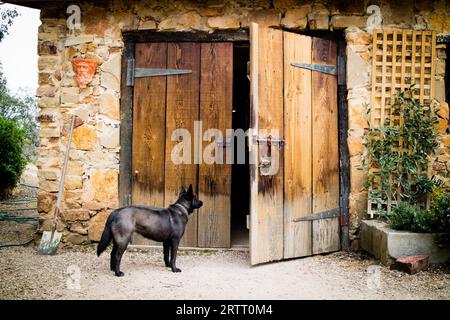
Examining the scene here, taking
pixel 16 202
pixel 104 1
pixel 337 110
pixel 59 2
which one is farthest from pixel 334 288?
pixel 16 202

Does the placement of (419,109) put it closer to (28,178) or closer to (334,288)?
(334,288)

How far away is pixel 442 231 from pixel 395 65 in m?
1.85

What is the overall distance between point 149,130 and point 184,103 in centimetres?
51

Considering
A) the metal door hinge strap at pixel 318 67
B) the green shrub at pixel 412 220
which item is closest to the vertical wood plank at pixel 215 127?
the metal door hinge strap at pixel 318 67

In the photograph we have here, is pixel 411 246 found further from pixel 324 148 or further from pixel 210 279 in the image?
pixel 210 279

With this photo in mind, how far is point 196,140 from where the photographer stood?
4.55m

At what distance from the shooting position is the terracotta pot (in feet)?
14.8

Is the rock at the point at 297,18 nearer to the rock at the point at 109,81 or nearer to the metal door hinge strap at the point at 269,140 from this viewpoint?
the metal door hinge strap at the point at 269,140

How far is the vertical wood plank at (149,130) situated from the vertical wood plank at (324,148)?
5.60 feet

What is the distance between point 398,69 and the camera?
14.5 feet

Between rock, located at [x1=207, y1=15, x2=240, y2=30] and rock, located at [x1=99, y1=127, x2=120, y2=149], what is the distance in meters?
1.65

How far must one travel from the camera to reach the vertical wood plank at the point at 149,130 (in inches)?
179

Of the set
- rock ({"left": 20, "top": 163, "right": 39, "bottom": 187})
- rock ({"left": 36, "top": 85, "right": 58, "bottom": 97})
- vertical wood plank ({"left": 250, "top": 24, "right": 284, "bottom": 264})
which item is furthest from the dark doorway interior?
rock ({"left": 20, "top": 163, "right": 39, "bottom": 187})

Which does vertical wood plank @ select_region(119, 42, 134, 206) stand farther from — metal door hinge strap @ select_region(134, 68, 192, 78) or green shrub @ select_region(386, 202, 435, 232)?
green shrub @ select_region(386, 202, 435, 232)
